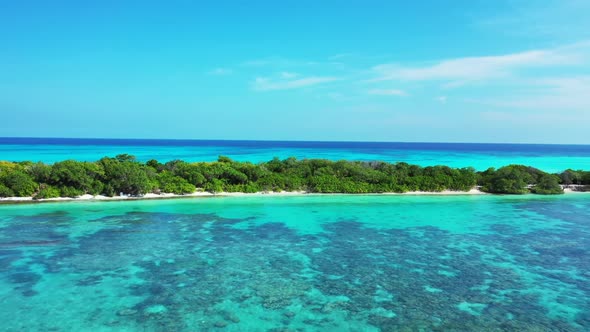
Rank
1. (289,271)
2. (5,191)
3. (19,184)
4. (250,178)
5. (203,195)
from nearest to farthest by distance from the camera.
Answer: (289,271) < (5,191) < (19,184) < (203,195) < (250,178)

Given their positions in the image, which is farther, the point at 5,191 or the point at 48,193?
the point at 48,193

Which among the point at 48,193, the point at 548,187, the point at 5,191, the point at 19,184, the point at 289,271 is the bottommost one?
the point at 289,271

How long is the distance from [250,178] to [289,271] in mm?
17020

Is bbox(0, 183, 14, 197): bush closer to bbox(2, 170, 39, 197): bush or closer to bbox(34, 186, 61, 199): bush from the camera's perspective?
bbox(2, 170, 39, 197): bush

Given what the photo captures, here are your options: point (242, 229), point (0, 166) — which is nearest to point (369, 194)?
point (242, 229)

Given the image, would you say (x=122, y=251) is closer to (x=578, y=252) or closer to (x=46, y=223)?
(x=46, y=223)

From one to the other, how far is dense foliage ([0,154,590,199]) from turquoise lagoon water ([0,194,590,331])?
146 inches

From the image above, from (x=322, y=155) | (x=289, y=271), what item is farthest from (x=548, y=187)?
(x=322, y=155)

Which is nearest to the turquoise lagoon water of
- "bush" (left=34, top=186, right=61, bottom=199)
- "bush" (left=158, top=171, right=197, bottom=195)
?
"bush" (left=34, top=186, right=61, bottom=199)

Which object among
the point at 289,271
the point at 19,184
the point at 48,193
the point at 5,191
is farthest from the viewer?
the point at 48,193

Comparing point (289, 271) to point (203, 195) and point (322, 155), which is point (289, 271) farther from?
point (322, 155)

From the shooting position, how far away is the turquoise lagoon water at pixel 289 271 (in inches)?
321

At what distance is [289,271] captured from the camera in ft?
36.2

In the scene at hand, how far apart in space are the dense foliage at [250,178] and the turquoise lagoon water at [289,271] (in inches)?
146
